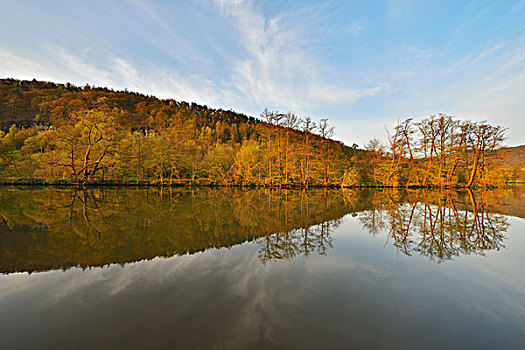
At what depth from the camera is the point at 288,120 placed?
2708cm

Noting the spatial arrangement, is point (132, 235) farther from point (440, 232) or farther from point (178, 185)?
point (178, 185)

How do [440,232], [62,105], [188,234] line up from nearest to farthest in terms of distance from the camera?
[188,234] < [440,232] < [62,105]

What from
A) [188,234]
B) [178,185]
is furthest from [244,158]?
[188,234]

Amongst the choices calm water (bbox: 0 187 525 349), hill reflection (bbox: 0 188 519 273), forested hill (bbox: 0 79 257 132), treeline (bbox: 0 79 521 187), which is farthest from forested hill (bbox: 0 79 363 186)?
forested hill (bbox: 0 79 257 132)

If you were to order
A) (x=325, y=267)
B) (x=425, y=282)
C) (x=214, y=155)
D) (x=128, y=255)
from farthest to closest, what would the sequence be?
(x=214, y=155) → (x=128, y=255) → (x=325, y=267) → (x=425, y=282)

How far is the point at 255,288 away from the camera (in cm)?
338

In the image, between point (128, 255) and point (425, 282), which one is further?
point (128, 255)

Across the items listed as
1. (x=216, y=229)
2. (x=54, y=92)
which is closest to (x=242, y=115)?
(x=54, y=92)

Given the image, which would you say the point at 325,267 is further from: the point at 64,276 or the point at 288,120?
the point at 288,120

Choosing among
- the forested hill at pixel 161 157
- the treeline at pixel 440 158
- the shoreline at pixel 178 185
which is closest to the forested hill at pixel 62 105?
the forested hill at pixel 161 157

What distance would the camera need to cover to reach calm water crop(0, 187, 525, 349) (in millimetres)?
2252

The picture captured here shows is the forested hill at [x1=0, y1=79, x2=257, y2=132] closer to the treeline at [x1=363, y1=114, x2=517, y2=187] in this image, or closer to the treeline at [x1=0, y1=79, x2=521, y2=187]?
the treeline at [x1=0, y1=79, x2=521, y2=187]

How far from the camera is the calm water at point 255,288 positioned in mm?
2252

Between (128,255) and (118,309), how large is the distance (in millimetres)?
2260
